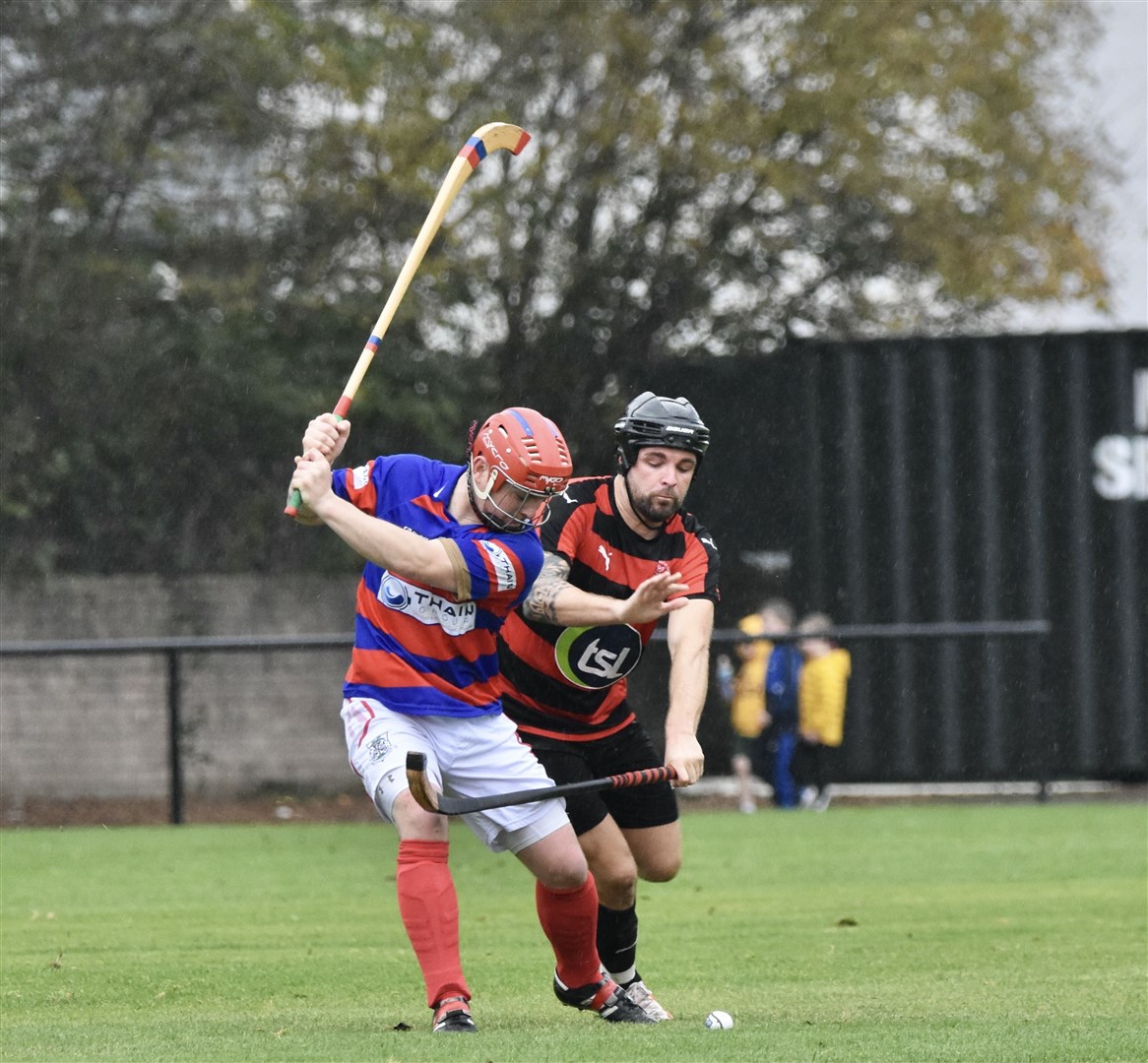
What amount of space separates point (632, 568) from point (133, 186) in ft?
44.6

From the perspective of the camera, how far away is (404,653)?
20.7 feet

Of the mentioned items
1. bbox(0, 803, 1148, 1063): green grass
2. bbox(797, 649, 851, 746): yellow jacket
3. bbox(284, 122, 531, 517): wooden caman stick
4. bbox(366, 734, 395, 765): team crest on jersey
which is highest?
bbox(284, 122, 531, 517): wooden caman stick

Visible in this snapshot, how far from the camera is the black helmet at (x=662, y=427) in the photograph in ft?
21.5

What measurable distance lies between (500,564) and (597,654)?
919 millimetres

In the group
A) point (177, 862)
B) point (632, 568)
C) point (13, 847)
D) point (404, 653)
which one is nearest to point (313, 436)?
point (404, 653)

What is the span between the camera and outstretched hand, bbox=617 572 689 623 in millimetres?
6070

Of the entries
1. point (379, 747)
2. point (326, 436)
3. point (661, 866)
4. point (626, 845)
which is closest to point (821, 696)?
point (661, 866)

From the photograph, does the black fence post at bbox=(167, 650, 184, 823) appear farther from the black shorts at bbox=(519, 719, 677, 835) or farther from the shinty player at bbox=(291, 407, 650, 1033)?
the shinty player at bbox=(291, 407, 650, 1033)

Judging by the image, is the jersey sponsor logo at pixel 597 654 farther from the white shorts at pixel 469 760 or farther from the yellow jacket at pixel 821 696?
the yellow jacket at pixel 821 696

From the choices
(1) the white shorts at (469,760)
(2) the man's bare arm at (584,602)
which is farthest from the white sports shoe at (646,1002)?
(2) the man's bare arm at (584,602)

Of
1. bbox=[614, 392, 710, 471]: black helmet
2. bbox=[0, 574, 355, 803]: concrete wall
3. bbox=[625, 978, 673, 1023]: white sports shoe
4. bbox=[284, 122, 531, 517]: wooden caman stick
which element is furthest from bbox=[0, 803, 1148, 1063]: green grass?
bbox=[0, 574, 355, 803]: concrete wall

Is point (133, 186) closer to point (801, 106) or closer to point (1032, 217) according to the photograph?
point (801, 106)

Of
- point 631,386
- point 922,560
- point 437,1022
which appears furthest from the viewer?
point 631,386

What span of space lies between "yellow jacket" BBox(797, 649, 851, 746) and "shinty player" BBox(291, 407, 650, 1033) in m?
10.4
